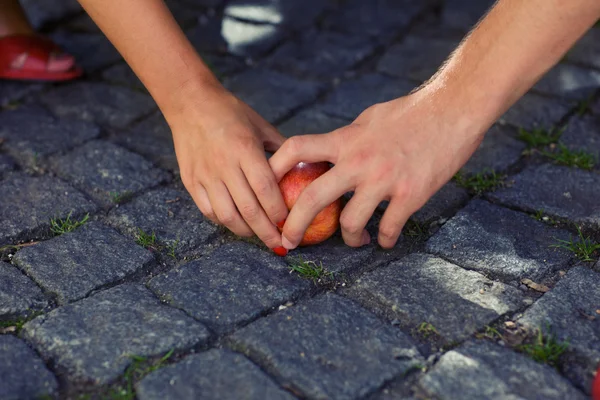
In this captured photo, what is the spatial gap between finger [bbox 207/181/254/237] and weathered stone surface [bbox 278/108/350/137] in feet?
2.79

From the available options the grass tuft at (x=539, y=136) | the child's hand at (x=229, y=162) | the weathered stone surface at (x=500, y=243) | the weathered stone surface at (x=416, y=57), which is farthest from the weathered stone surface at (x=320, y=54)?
the weathered stone surface at (x=500, y=243)

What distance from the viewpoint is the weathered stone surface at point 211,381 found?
1.79m

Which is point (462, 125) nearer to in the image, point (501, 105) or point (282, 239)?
point (501, 105)

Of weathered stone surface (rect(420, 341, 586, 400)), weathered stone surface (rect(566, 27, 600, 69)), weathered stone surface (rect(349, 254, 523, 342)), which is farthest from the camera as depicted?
weathered stone surface (rect(566, 27, 600, 69))

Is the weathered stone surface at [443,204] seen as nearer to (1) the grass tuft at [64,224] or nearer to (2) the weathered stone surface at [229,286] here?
(2) the weathered stone surface at [229,286]

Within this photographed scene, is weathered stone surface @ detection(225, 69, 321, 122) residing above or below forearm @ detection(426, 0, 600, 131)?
below

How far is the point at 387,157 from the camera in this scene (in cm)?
210

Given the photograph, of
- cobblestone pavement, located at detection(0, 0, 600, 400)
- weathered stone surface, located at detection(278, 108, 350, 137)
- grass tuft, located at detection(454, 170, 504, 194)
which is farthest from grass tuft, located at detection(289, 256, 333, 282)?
weathered stone surface, located at detection(278, 108, 350, 137)

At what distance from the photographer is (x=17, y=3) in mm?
3545

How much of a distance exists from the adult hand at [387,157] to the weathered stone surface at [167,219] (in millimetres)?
397

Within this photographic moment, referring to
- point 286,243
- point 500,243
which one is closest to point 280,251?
point 286,243

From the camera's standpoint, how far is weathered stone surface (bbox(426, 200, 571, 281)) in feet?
7.42

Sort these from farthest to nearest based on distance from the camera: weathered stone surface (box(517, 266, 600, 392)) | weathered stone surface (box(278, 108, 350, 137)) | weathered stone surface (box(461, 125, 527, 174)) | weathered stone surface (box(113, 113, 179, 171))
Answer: weathered stone surface (box(278, 108, 350, 137)) → weathered stone surface (box(113, 113, 179, 171)) → weathered stone surface (box(461, 125, 527, 174)) → weathered stone surface (box(517, 266, 600, 392))

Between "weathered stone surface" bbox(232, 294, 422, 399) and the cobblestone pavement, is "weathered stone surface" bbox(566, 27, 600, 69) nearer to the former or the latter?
the cobblestone pavement
